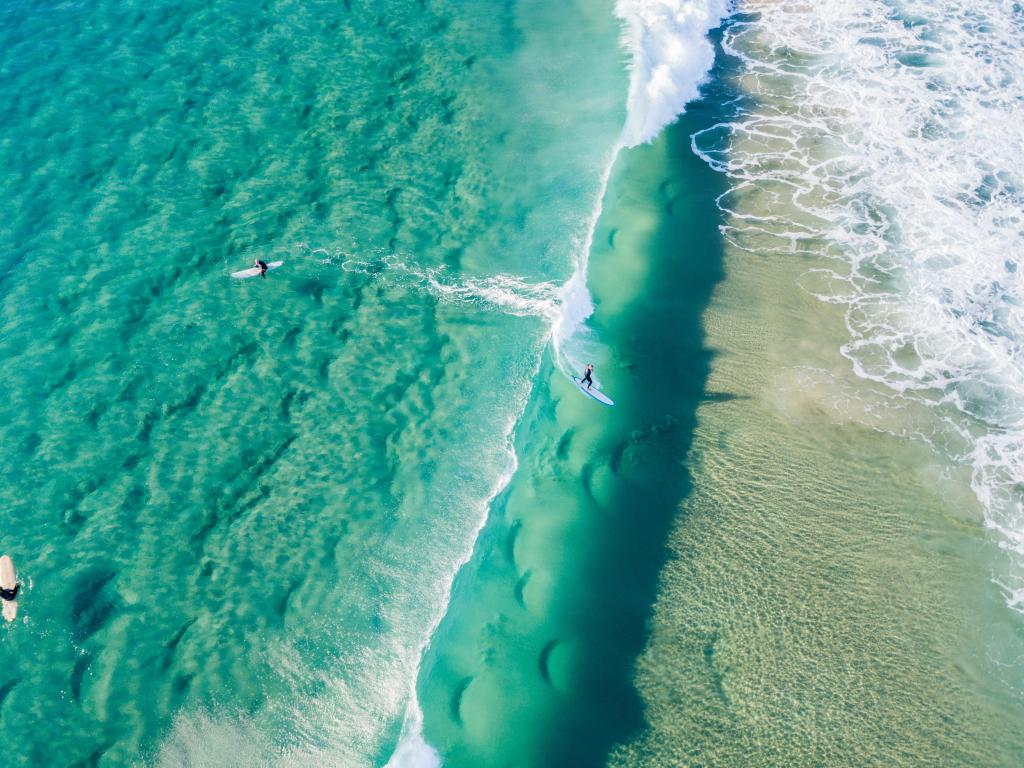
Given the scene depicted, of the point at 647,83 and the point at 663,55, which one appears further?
the point at 663,55

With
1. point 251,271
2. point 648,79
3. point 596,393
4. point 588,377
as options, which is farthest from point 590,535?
point 648,79

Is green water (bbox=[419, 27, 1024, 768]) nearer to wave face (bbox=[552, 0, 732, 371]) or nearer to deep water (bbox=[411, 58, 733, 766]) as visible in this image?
deep water (bbox=[411, 58, 733, 766])

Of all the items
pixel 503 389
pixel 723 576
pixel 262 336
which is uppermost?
pixel 262 336

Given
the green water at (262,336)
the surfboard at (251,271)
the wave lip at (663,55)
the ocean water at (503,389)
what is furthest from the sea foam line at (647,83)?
the surfboard at (251,271)

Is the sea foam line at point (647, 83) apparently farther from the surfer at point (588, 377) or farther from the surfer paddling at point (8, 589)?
the surfer paddling at point (8, 589)

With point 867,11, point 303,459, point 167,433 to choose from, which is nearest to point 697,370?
point 303,459

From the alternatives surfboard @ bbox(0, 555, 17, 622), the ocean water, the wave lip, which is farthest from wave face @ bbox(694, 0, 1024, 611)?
surfboard @ bbox(0, 555, 17, 622)

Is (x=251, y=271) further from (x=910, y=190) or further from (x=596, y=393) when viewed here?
(x=910, y=190)
